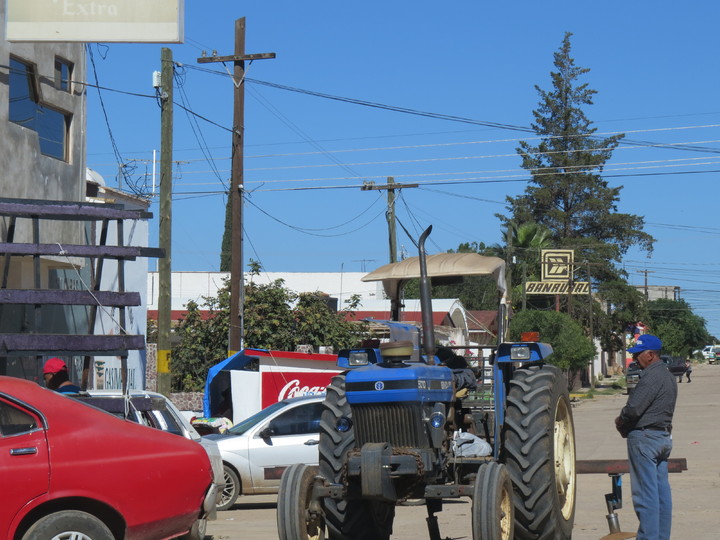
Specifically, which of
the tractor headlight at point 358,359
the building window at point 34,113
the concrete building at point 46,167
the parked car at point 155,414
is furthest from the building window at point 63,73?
the tractor headlight at point 358,359

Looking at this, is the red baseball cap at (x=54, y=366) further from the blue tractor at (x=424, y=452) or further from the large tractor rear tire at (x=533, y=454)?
the large tractor rear tire at (x=533, y=454)

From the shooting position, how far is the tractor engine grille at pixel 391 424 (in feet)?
27.8


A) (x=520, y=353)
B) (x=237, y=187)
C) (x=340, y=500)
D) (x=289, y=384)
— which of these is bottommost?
(x=340, y=500)

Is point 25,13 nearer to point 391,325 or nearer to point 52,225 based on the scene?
point 52,225

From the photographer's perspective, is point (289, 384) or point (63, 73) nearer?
point (63, 73)

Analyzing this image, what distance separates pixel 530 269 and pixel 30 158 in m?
53.3

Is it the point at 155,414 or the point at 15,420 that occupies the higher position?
the point at 15,420

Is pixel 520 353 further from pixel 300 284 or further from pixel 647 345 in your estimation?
pixel 300 284

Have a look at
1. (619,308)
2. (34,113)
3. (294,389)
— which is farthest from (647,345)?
(619,308)

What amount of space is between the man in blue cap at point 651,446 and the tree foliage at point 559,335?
138ft

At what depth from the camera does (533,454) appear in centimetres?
890

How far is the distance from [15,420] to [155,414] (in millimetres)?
3732

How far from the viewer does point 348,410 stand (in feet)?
29.5

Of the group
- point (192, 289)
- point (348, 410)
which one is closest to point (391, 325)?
point (348, 410)
